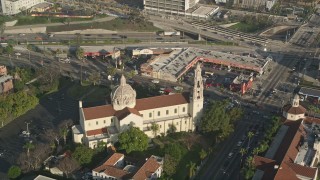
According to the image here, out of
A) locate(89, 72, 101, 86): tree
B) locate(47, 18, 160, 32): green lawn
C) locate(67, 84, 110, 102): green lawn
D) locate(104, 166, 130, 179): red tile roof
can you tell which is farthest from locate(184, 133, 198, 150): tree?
locate(47, 18, 160, 32): green lawn

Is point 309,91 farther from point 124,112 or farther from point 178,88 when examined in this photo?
point 124,112

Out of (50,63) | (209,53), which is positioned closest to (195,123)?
(209,53)

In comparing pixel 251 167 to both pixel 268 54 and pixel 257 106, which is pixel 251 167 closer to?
pixel 257 106

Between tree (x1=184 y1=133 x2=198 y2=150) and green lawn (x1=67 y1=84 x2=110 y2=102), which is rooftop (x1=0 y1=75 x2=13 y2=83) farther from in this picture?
tree (x1=184 y1=133 x2=198 y2=150)

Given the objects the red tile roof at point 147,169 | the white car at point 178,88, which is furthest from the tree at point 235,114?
the white car at point 178,88

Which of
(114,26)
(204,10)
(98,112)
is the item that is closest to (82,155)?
(98,112)

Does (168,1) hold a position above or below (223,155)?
above
